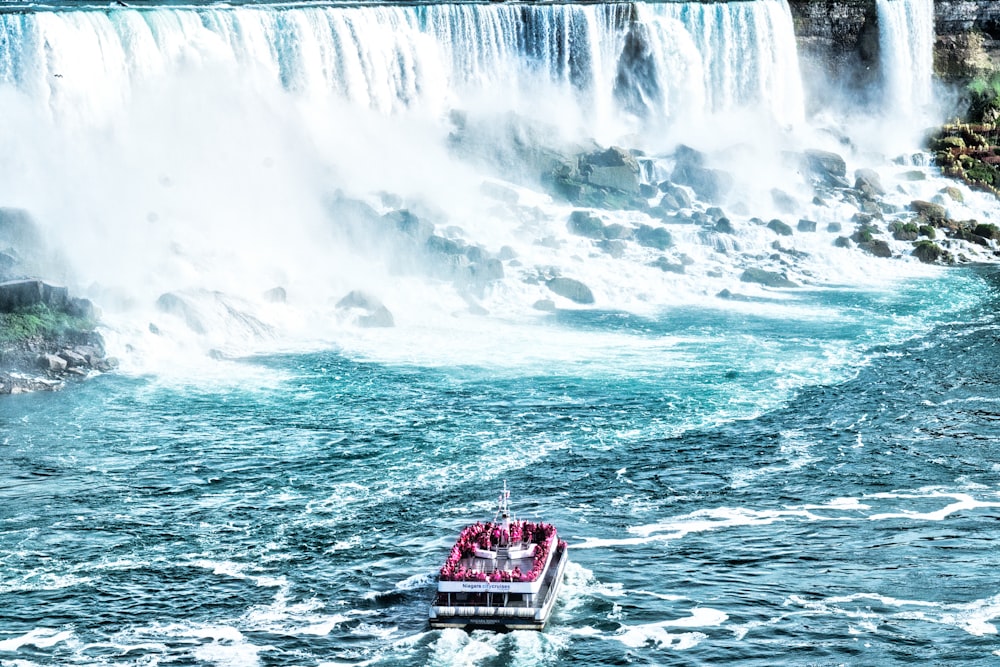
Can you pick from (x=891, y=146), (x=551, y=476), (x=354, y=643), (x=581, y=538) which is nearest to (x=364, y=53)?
(x=891, y=146)

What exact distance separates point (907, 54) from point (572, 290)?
2065 inches

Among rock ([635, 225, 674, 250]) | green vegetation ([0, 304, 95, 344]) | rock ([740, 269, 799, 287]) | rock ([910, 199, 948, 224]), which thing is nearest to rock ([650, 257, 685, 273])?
rock ([635, 225, 674, 250])

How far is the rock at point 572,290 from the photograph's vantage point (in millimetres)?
95062

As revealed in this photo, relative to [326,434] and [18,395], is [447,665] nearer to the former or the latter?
[326,434]

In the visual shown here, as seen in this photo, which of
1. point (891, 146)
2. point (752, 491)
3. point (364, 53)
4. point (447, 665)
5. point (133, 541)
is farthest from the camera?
point (891, 146)

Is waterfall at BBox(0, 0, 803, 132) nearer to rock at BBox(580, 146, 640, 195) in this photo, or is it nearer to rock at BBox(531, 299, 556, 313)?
rock at BBox(580, 146, 640, 195)

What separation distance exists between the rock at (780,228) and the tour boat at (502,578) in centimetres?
6196

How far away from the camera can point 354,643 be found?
4662 centimetres

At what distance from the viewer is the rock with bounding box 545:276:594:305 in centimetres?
9506

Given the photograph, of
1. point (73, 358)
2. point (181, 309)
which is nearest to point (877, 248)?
point (181, 309)

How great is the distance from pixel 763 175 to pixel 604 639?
76.8 metres

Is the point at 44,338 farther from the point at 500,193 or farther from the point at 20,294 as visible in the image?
the point at 500,193

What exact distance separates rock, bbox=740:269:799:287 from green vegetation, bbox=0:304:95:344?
1713 inches

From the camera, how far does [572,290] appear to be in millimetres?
95312
